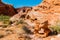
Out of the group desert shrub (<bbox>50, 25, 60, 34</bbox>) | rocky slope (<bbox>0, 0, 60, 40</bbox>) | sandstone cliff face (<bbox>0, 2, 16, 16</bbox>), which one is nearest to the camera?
rocky slope (<bbox>0, 0, 60, 40</bbox>)

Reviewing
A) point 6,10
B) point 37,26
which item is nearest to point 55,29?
point 37,26

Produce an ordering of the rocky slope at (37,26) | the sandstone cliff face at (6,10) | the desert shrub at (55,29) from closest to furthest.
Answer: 1. the rocky slope at (37,26)
2. the desert shrub at (55,29)
3. the sandstone cliff face at (6,10)

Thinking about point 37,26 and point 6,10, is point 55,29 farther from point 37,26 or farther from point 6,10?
point 6,10

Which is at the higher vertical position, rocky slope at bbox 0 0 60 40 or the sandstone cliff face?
the sandstone cliff face

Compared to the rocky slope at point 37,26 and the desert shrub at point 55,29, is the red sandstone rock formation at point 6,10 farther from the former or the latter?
the desert shrub at point 55,29

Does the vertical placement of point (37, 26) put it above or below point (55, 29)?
above

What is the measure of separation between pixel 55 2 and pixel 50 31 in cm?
504

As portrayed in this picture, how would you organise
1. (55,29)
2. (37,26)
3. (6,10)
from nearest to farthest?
1. (37,26)
2. (55,29)
3. (6,10)

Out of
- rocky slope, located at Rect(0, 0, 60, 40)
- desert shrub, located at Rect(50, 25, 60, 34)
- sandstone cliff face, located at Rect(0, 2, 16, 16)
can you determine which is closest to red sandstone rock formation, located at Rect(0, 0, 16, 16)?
sandstone cliff face, located at Rect(0, 2, 16, 16)

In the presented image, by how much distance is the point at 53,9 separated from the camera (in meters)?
16.2

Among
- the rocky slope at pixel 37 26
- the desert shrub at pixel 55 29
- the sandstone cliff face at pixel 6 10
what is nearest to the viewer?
the rocky slope at pixel 37 26

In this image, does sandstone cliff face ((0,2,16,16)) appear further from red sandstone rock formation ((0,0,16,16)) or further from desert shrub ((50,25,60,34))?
desert shrub ((50,25,60,34))

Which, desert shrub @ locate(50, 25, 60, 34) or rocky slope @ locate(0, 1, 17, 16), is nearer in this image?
desert shrub @ locate(50, 25, 60, 34)

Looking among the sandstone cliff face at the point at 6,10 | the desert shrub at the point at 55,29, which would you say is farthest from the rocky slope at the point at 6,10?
the desert shrub at the point at 55,29
